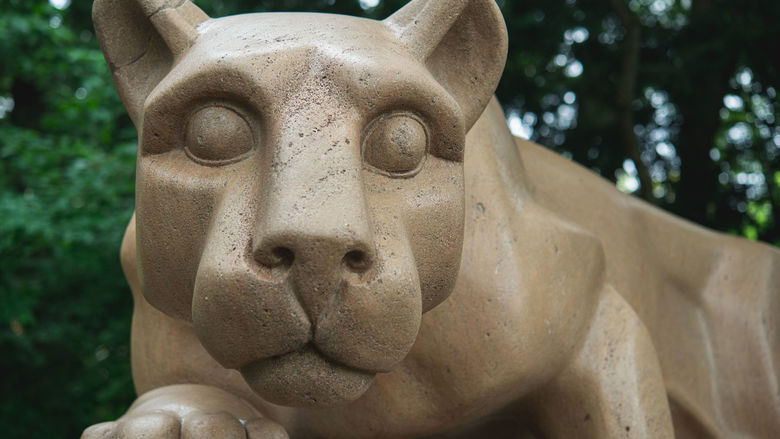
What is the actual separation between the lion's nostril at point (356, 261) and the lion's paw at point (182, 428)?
514 millimetres

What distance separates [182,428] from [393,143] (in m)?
0.68

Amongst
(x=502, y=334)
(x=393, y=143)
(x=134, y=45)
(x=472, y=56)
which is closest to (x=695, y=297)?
(x=502, y=334)

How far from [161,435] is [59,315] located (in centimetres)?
271

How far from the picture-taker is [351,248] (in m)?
1.22

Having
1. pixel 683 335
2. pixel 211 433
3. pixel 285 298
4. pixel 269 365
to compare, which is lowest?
pixel 683 335

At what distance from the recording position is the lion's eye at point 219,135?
1346 millimetres

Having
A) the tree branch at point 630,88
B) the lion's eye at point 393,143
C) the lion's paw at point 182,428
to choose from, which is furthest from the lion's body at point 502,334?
the tree branch at point 630,88

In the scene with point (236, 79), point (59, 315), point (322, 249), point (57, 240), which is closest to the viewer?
point (322, 249)

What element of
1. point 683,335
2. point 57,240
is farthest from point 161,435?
point 57,240

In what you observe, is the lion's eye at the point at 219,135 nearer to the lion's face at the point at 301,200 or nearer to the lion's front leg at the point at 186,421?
the lion's face at the point at 301,200

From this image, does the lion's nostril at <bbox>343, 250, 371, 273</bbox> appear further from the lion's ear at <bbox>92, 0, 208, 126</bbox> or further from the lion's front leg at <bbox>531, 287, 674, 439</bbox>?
the lion's front leg at <bbox>531, 287, 674, 439</bbox>

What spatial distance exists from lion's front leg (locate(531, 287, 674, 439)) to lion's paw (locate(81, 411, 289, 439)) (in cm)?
67

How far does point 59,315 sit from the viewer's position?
399 cm

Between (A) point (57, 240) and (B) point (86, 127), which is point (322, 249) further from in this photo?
(B) point (86, 127)
